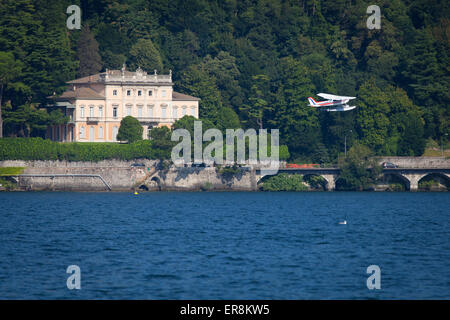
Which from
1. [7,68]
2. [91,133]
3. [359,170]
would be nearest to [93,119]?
[91,133]

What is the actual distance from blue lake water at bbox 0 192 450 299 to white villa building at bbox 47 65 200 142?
2565 cm

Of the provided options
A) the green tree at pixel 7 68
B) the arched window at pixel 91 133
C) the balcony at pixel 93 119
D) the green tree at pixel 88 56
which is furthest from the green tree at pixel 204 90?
the green tree at pixel 7 68

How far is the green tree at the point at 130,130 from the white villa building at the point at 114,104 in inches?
111

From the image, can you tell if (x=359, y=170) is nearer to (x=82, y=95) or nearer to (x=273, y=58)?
(x=82, y=95)

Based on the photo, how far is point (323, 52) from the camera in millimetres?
128500

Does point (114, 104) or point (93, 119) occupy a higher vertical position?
point (114, 104)

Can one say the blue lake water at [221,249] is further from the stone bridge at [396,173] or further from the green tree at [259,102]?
the green tree at [259,102]

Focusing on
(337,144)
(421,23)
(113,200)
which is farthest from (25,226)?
(421,23)

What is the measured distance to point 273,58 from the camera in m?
131

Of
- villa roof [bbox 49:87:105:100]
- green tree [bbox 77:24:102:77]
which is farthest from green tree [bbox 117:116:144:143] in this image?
green tree [bbox 77:24:102:77]

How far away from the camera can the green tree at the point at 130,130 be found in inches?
4267

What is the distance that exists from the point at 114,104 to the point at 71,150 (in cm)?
1342

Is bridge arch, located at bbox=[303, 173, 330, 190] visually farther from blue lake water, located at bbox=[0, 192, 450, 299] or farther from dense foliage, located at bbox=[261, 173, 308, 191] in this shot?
blue lake water, located at bbox=[0, 192, 450, 299]

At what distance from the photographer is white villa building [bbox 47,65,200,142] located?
11094cm
